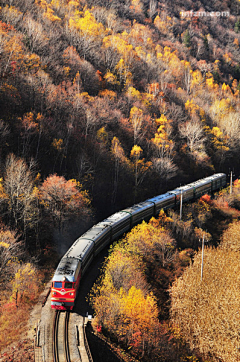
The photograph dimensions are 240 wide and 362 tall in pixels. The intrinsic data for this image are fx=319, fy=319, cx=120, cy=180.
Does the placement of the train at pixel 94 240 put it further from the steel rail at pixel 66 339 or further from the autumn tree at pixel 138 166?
the autumn tree at pixel 138 166

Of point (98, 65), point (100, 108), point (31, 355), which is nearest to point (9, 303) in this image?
point (31, 355)

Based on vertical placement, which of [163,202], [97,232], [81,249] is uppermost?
[163,202]

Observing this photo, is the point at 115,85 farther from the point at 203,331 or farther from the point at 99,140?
the point at 203,331

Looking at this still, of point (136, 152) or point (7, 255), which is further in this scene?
point (136, 152)

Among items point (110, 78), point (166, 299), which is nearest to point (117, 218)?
point (166, 299)

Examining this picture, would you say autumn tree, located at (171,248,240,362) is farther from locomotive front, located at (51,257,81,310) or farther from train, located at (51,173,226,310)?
locomotive front, located at (51,257,81,310)

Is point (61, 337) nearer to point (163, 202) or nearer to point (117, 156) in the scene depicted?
point (163, 202)

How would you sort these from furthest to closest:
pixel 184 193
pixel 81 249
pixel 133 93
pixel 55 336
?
pixel 133 93 < pixel 184 193 < pixel 81 249 < pixel 55 336
